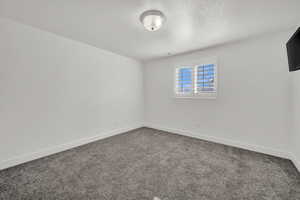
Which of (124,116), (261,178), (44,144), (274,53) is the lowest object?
(261,178)

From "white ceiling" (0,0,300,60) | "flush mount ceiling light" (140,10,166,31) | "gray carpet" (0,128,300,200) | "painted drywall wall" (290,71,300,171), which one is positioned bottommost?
"gray carpet" (0,128,300,200)

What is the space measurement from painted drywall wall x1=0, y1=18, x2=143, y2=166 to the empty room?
0.06 ft

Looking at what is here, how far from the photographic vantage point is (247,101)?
261 centimetres

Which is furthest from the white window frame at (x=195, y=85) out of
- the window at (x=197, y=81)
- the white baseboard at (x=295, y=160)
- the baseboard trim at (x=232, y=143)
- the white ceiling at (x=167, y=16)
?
the white baseboard at (x=295, y=160)

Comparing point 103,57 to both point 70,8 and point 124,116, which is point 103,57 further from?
point 124,116

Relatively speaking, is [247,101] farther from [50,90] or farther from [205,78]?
[50,90]

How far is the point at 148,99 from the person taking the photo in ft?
14.8

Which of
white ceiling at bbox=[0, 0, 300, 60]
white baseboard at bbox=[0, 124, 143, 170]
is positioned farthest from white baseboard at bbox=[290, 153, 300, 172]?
white baseboard at bbox=[0, 124, 143, 170]

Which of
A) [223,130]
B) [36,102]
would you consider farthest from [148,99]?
[36,102]

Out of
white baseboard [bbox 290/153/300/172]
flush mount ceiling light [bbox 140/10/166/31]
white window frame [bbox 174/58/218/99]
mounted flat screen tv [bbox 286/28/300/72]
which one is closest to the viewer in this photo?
mounted flat screen tv [bbox 286/28/300/72]

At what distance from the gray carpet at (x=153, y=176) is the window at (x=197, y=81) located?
1452 millimetres

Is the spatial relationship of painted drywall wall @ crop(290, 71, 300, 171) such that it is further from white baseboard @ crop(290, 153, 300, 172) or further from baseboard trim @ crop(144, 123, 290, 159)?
baseboard trim @ crop(144, 123, 290, 159)

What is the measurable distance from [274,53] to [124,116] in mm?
3875

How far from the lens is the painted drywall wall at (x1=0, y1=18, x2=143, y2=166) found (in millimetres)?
1971
